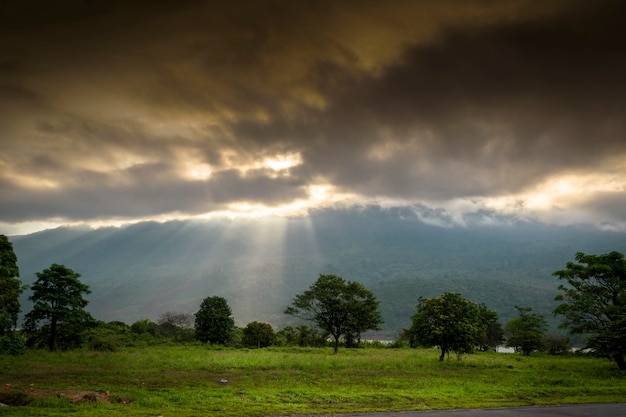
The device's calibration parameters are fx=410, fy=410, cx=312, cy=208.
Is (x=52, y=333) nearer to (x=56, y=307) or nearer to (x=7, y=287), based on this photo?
(x=56, y=307)

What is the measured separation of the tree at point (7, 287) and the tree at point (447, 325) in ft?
128

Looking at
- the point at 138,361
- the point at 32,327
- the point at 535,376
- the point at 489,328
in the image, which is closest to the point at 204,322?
the point at 32,327

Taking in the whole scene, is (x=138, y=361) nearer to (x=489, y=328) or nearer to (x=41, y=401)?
(x=41, y=401)

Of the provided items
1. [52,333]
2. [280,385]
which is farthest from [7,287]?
[280,385]

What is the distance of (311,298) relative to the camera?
214 feet

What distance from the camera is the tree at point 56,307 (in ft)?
164

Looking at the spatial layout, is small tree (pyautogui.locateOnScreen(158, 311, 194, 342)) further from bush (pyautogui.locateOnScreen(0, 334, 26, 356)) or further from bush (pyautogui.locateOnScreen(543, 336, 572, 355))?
bush (pyautogui.locateOnScreen(543, 336, 572, 355))

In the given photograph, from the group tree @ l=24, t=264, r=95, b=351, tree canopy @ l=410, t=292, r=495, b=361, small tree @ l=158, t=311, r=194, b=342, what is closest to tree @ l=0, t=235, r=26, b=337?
tree @ l=24, t=264, r=95, b=351

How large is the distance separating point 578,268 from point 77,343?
5954 cm

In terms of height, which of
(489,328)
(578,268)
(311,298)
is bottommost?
(489,328)

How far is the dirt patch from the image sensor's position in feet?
64.7

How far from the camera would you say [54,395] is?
2075 centimetres

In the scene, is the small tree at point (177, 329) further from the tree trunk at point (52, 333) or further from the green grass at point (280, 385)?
the green grass at point (280, 385)

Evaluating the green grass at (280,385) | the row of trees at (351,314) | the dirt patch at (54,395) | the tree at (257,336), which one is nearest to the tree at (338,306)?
the row of trees at (351,314)
